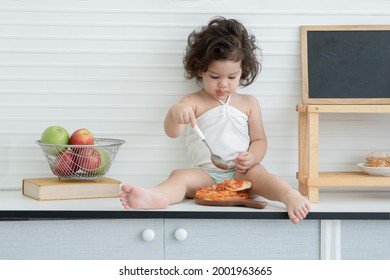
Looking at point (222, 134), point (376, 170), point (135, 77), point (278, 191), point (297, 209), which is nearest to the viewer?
point (297, 209)

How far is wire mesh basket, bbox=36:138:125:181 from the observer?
7.45 ft

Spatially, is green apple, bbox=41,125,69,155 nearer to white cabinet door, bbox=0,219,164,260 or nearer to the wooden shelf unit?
white cabinet door, bbox=0,219,164,260

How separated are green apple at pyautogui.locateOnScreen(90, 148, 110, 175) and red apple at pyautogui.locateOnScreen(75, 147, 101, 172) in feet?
0.05

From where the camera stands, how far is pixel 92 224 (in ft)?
6.77

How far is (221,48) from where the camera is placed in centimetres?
229

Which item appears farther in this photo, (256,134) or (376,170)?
(256,134)

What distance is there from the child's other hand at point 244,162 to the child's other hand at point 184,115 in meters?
0.21

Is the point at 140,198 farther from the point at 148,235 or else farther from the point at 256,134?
the point at 256,134

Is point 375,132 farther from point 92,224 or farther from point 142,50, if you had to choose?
point 92,224

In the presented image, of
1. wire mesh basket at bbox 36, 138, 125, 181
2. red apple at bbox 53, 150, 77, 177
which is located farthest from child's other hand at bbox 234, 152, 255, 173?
red apple at bbox 53, 150, 77, 177

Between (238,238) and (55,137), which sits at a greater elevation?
(55,137)

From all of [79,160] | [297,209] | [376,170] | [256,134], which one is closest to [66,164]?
[79,160]

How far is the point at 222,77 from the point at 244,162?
27 centimetres

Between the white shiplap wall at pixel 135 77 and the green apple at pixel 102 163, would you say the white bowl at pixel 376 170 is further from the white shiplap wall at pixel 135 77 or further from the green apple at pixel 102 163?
the green apple at pixel 102 163
